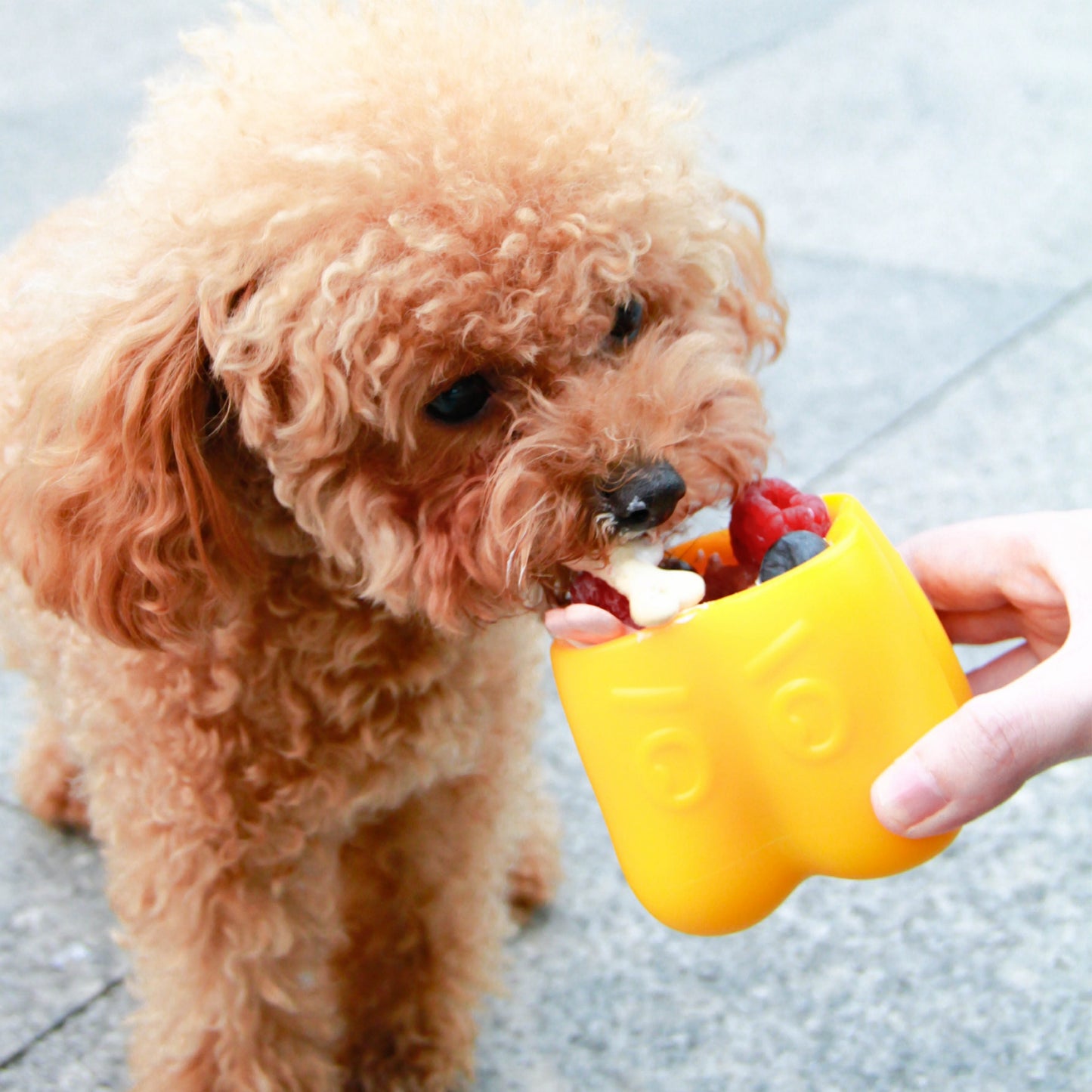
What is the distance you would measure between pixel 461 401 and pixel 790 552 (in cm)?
39

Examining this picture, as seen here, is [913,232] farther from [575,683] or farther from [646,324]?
[575,683]

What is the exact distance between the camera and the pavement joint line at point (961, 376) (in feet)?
9.81

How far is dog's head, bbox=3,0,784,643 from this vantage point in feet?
4.16

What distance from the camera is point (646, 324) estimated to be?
146 centimetres

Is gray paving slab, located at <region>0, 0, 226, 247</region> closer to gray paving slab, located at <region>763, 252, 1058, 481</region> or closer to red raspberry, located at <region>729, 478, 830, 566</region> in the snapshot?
gray paving slab, located at <region>763, 252, 1058, 481</region>

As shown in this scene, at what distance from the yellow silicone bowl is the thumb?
71mm

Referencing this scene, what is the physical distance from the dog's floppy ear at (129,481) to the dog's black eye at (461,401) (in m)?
0.27

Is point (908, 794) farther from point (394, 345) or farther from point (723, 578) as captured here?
point (394, 345)

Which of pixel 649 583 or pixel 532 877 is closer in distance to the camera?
pixel 649 583

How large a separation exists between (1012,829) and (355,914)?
3.69 feet

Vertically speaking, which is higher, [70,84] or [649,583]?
[649,583]

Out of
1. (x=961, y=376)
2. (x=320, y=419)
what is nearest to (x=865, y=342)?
(x=961, y=376)

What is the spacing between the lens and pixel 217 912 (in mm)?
1623

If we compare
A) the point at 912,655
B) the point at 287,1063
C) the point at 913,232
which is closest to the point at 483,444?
the point at 912,655
